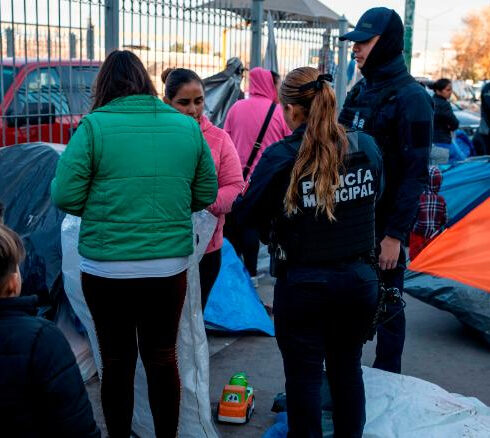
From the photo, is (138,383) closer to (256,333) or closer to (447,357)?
(256,333)

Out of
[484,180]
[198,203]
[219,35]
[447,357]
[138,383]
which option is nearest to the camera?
[198,203]

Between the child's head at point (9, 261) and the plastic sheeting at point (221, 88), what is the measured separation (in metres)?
5.33

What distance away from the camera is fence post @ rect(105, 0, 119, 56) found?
228 inches

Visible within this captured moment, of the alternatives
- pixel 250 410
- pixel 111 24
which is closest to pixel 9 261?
pixel 250 410

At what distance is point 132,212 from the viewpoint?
283 centimetres

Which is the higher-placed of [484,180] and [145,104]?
[145,104]

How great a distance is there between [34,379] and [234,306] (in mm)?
3234

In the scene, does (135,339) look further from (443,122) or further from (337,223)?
(443,122)

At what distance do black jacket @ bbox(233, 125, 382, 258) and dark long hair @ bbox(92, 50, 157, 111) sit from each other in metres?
0.55

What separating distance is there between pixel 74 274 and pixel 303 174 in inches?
53.5

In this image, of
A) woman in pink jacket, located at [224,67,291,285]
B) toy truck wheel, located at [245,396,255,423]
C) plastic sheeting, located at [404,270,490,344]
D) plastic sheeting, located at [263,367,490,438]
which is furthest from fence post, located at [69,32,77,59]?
plastic sheeting, located at [263,367,490,438]

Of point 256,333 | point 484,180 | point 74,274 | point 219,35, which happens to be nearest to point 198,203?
point 74,274

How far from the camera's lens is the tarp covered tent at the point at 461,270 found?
4766 mm

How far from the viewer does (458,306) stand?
4824 mm
